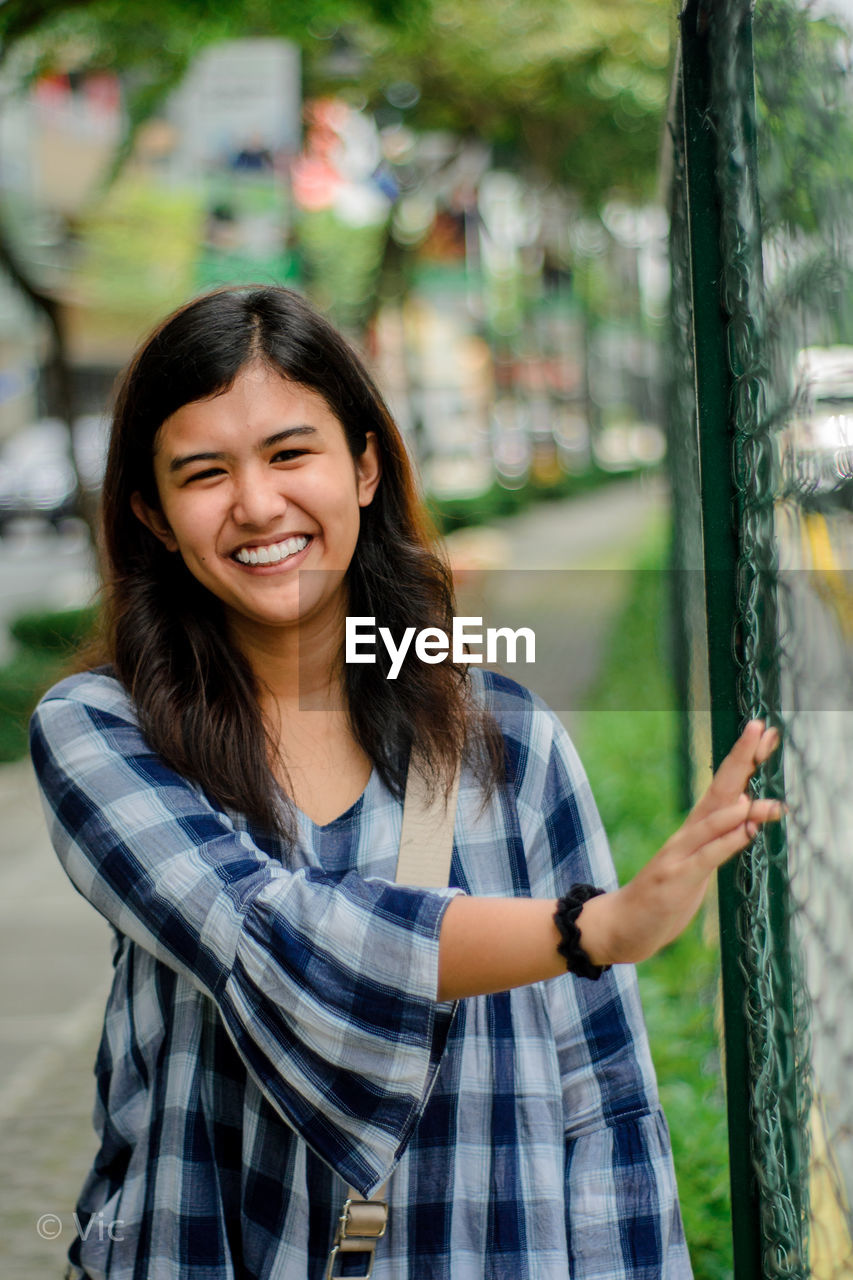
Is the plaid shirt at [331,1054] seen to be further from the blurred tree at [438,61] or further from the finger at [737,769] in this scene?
the blurred tree at [438,61]

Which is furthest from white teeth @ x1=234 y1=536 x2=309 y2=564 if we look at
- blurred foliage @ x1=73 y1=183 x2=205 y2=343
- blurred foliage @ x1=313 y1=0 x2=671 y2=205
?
blurred foliage @ x1=73 y1=183 x2=205 y2=343

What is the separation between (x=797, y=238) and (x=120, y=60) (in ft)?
26.1

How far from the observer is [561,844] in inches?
60.5

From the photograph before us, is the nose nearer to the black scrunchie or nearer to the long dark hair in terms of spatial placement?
the long dark hair

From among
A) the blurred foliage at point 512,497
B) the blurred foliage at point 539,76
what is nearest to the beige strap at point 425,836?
the blurred foliage at point 539,76

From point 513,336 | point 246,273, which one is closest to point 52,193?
point 513,336

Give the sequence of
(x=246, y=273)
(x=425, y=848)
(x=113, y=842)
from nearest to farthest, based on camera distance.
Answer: (x=113, y=842) → (x=425, y=848) → (x=246, y=273)

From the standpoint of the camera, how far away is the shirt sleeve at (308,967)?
1212mm

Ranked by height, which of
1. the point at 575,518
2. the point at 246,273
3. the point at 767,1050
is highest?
the point at 575,518

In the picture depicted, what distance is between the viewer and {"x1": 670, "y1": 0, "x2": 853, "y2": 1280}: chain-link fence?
4.96 ft

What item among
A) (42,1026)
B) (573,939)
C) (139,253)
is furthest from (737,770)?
(139,253)

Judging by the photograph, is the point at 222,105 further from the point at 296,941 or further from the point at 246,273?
the point at 296,941

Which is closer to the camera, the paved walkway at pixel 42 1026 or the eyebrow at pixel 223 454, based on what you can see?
the eyebrow at pixel 223 454

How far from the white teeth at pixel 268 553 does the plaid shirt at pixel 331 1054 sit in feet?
0.67
